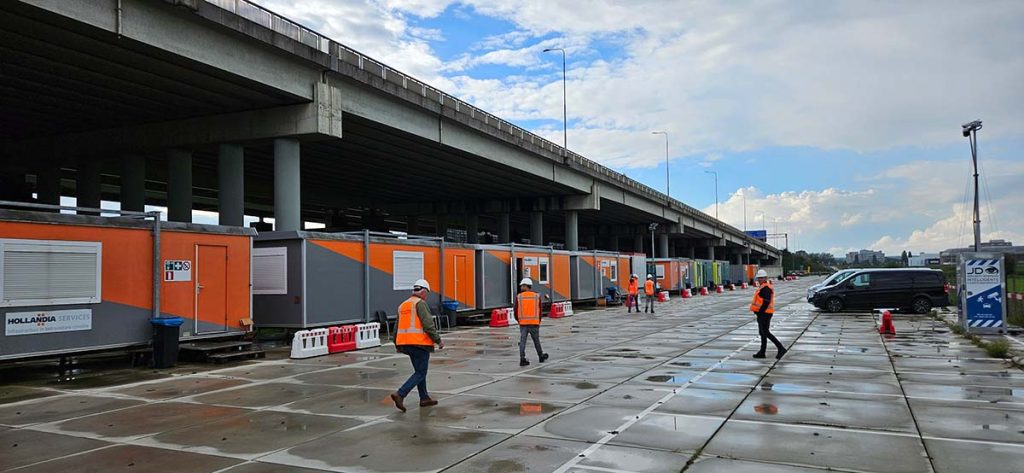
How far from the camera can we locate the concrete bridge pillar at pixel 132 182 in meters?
32.0

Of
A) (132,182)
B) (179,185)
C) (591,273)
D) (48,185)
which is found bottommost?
(591,273)

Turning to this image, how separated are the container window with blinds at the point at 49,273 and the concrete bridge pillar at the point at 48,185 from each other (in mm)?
26821

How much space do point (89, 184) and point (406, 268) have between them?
73.5ft

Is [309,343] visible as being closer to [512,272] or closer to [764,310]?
[764,310]

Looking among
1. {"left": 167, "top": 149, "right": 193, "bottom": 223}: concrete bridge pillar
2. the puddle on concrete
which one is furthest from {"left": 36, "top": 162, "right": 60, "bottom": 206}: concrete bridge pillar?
the puddle on concrete

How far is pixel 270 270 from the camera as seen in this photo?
17.9 m

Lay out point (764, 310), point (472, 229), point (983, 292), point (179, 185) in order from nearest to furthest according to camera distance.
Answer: point (764, 310) < point (983, 292) < point (179, 185) < point (472, 229)

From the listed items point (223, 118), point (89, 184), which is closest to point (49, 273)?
point (223, 118)

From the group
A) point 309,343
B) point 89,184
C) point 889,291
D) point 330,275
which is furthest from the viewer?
point 89,184

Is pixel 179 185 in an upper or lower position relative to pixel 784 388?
upper

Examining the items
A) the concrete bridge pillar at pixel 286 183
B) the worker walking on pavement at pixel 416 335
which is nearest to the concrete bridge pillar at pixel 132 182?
the concrete bridge pillar at pixel 286 183

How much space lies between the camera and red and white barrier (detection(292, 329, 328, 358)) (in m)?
15.6

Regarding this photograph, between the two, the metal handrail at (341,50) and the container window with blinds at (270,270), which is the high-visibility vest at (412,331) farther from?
the metal handrail at (341,50)

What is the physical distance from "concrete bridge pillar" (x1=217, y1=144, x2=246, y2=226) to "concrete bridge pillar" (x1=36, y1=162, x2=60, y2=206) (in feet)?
43.5
